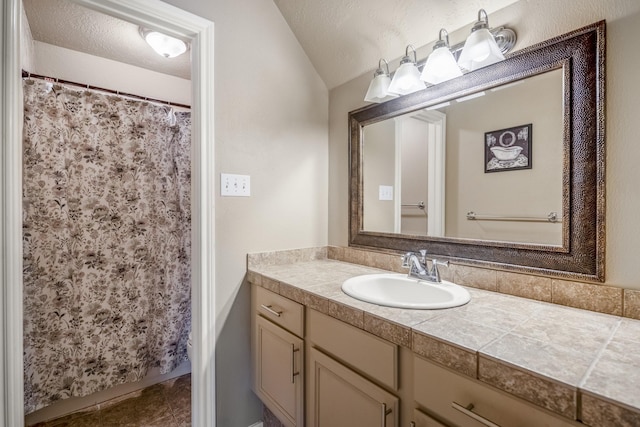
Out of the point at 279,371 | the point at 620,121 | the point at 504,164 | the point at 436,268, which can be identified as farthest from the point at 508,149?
the point at 279,371

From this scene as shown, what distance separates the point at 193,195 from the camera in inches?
54.8

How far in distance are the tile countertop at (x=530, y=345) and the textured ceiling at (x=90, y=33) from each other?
75.0 inches

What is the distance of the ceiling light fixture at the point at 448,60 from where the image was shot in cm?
105

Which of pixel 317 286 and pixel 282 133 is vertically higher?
pixel 282 133

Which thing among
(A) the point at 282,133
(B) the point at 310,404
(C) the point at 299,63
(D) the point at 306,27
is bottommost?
(B) the point at 310,404

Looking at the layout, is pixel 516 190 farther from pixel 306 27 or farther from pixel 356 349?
pixel 306 27

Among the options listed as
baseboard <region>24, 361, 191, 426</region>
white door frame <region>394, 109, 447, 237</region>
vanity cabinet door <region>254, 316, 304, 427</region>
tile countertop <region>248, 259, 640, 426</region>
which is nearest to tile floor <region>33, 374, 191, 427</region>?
baseboard <region>24, 361, 191, 426</region>

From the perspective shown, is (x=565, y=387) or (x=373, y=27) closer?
(x=565, y=387)

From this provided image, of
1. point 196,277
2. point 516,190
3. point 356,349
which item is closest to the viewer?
point 356,349

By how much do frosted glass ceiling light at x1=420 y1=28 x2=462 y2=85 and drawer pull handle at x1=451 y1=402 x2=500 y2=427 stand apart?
111cm

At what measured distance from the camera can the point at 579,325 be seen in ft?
2.63

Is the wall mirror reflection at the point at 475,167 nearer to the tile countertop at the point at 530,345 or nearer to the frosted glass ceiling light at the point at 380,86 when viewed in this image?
the frosted glass ceiling light at the point at 380,86

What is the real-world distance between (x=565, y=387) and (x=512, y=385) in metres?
0.09

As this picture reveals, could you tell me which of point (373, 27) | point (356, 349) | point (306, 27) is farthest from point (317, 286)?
point (306, 27)
